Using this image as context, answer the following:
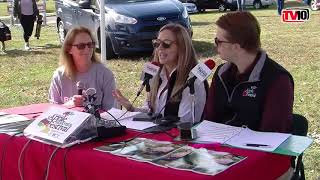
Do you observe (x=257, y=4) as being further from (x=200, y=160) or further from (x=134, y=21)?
(x=200, y=160)

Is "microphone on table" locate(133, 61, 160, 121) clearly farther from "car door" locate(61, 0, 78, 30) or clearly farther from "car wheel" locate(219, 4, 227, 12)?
"car wheel" locate(219, 4, 227, 12)

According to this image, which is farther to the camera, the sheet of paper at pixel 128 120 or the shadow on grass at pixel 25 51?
the shadow on grass at pixel 25 51

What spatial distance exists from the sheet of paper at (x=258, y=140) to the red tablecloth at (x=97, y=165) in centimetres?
4

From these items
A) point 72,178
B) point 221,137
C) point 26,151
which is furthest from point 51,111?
point 221,137

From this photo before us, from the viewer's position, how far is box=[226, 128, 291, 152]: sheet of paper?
2.33 meters

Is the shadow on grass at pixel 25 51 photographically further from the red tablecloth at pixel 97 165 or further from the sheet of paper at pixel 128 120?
the red tablecloth at pixel 97 165

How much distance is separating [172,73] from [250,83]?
0.70m

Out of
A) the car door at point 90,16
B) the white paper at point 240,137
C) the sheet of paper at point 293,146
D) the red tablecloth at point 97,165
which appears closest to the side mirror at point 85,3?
the car door at point 90,16

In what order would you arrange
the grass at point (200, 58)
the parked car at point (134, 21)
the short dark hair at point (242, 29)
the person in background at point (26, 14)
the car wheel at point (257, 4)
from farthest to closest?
the car wheel at point (257, 4)
the person in background at point (26, 14)
the parked car at point (134, 21)
the grass at point (200, 58)
the short dark hair at point (242, 29)

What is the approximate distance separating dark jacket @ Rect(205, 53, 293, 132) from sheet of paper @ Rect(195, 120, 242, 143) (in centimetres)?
23

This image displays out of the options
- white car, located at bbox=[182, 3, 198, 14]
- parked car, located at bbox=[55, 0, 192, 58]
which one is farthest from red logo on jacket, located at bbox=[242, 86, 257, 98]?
white car, located at bbox=[182, 3, 198, 14]

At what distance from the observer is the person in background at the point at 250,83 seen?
275 centimetres

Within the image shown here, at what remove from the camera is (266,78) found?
9.18 ft

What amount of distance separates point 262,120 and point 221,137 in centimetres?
39
